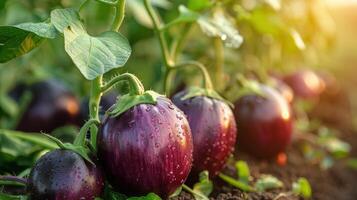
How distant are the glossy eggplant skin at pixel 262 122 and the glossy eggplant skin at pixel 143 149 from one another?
2.35ft

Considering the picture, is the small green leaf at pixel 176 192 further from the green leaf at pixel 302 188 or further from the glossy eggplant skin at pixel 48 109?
the glossy eggplant skin at pixel 48 109

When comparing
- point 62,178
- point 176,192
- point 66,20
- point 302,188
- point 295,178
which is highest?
point 66,20

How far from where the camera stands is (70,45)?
4.11 ft

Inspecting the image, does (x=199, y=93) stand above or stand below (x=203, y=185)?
above

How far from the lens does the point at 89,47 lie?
1271 millimetres

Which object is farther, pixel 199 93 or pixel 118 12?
pixel 199 93

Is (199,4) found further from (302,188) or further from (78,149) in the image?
(78,149)

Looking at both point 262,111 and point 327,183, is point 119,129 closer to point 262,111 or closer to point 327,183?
point 262,111

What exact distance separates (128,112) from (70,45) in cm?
18

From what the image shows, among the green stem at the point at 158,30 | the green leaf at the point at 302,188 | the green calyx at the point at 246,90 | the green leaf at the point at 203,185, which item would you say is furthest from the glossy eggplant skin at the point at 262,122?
the green leaf at the point at 203,185

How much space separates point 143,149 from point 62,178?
16 centimetres

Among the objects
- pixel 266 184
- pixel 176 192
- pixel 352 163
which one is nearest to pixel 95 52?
pixel 176 192

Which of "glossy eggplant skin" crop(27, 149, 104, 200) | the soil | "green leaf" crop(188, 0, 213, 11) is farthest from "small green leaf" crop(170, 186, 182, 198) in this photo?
"green leaf" crop(188, 0, 213, 11)

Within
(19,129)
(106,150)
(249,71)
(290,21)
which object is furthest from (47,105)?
(290,21)
